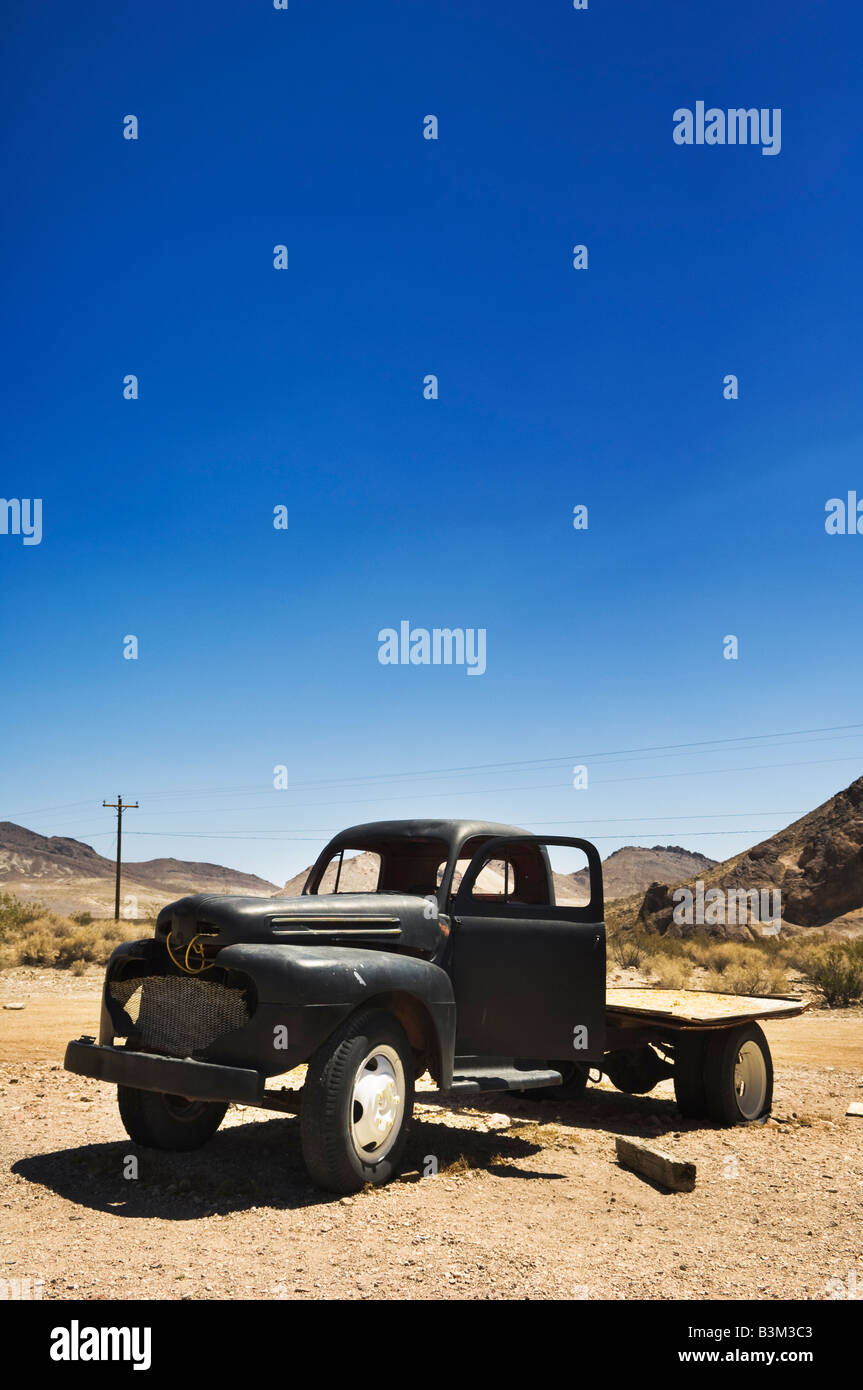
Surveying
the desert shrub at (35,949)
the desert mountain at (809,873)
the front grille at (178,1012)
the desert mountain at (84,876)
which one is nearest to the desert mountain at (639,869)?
the desert mountain at (84,876)

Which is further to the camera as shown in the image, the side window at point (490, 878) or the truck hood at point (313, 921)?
the side window at point (490, 878)

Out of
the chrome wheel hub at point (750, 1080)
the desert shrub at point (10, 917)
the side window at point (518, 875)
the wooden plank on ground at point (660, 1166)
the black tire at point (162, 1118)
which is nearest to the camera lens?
the wooden plank on ground at point (660, 1166)

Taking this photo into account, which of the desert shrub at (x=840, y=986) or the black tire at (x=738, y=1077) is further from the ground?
the black tire at (x=738, y=1077)

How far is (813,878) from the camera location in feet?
172

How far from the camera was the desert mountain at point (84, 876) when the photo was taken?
111m

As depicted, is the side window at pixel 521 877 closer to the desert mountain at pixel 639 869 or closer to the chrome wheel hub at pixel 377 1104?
the chrome wheel hub at pixel 377 1104

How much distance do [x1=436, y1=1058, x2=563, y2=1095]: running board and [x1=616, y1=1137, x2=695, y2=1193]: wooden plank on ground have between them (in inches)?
27.9

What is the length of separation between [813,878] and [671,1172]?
48.6m

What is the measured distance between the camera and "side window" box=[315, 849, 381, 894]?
853 cm

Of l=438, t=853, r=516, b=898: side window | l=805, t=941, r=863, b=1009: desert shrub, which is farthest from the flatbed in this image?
l=805, t=941, r=863, b=1009: desert shrub

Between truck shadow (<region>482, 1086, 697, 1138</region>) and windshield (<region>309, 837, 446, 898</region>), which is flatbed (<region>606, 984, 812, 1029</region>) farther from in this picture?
windshield (<region>309, 837, 446, 898</region>)

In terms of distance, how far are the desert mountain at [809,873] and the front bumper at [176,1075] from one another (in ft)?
138

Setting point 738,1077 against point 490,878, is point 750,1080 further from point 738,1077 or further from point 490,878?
point 490,878
